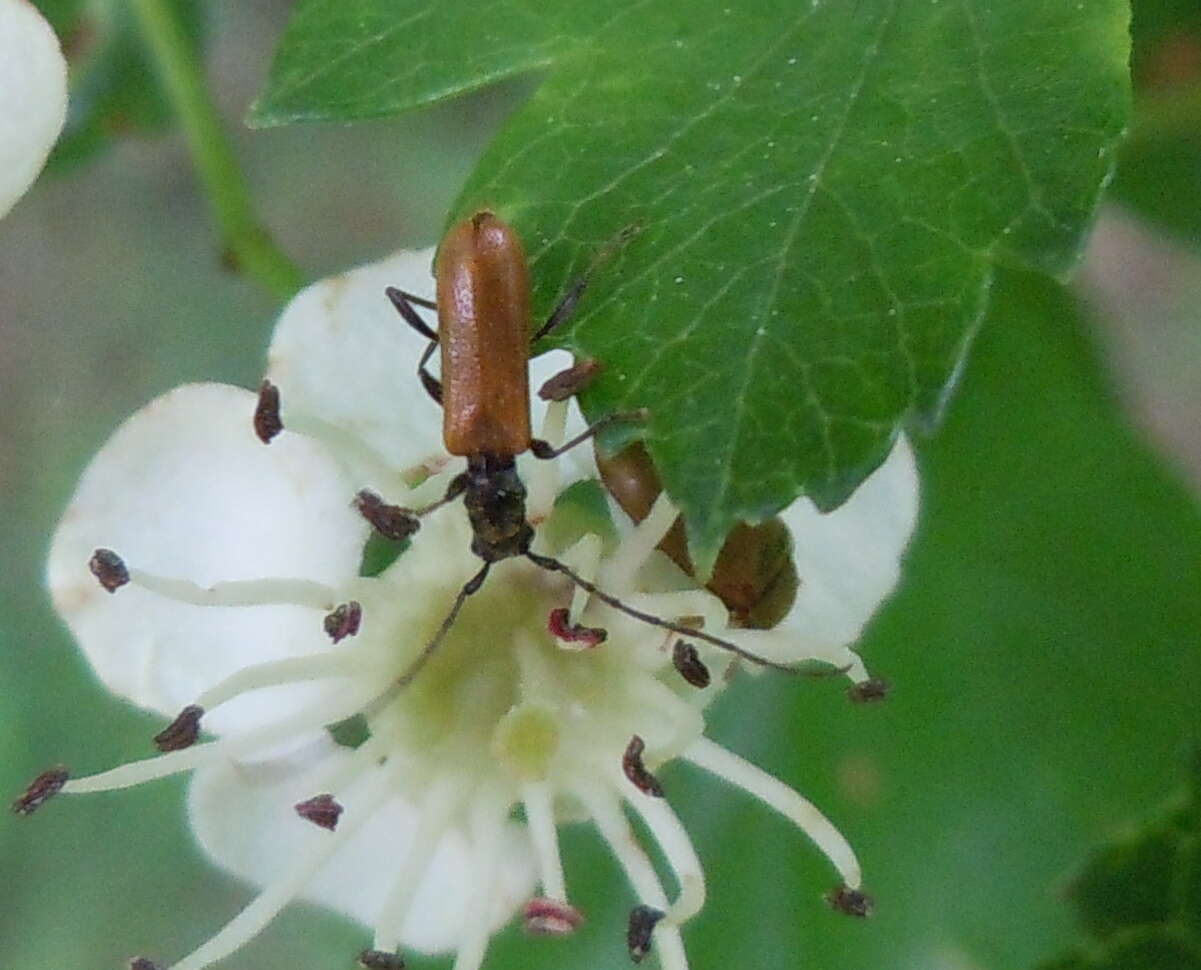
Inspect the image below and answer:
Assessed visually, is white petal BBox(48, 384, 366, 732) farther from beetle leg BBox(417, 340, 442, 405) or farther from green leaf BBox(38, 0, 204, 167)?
green leaf BBox(38, 0, 204, 167)

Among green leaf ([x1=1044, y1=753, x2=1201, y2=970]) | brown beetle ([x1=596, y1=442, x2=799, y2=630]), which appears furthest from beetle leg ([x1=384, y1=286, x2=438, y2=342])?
green leaf ([x1=1044, y1=753, x2=1201, y2=970])

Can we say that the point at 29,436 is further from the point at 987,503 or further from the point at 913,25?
the point at 913,25

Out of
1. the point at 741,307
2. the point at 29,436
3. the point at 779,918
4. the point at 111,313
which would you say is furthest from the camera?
the point at 111,313

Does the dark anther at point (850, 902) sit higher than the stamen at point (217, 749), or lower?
lower

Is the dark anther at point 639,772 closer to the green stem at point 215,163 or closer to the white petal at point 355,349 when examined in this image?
the white petal at point 355,349

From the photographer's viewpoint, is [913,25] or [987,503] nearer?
[913,25]

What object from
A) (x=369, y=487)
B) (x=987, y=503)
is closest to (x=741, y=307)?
(x=369, y=487)

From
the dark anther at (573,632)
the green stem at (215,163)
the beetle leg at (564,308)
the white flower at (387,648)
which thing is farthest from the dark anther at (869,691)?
the green stem at (215,163)
